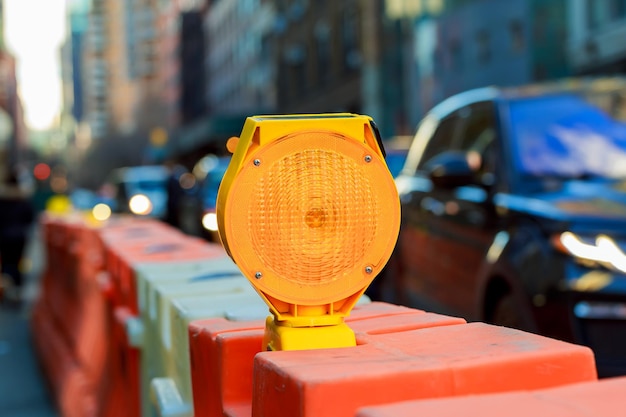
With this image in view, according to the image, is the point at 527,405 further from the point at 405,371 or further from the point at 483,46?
the point at 483,46

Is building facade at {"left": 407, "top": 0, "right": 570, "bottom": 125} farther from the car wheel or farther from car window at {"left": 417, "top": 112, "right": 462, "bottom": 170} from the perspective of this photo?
the car wheel

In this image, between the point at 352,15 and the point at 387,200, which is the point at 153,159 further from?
the point at 387,200

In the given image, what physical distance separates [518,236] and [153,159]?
11135 cm

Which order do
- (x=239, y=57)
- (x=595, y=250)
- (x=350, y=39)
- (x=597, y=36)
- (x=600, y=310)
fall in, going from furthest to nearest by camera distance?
(x=239, y=57)
(x=350, y=39)
(x=597, y=36)
(x=595, y=250)
(x=600, y=310)

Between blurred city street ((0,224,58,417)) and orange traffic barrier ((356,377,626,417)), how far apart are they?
19.9 feet

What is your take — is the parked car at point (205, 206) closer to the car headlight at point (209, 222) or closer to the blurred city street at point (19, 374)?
the car headlight at point (209, 222)

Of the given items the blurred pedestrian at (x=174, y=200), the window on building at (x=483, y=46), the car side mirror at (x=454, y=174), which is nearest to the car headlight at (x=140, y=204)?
the blurred pedestrian at (x=174, y=200)

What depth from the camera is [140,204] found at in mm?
27906

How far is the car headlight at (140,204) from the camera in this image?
27.7 meters

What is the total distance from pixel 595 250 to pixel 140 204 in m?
23.4

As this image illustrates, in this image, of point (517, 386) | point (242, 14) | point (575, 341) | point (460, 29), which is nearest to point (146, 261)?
point (575, 341)

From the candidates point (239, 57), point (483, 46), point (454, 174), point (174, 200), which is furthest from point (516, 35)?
point (239, 57)

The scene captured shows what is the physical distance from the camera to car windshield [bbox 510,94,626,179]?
615 cm

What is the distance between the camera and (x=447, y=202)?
23.3ft
